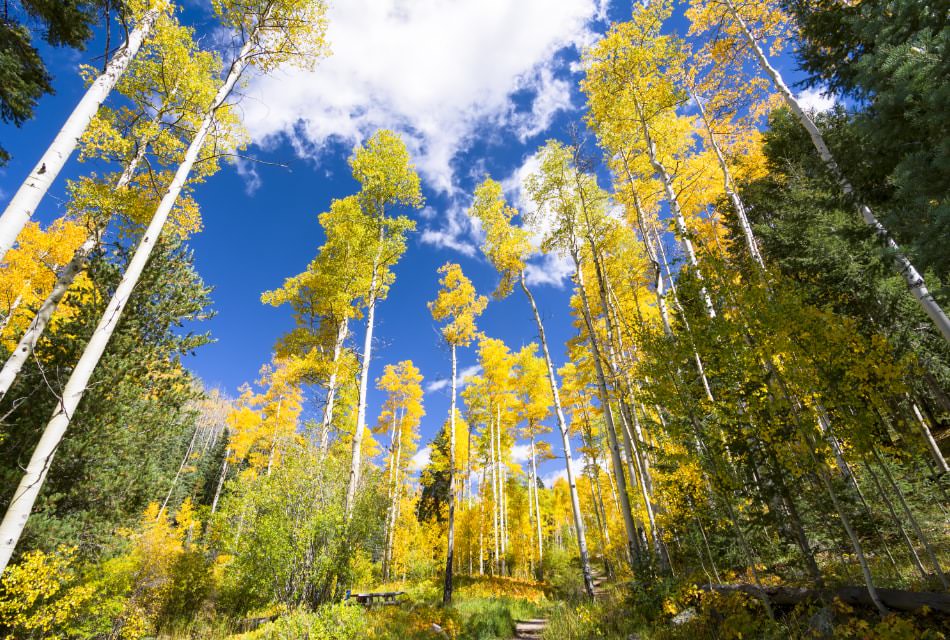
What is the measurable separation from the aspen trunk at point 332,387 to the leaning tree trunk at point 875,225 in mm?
9138

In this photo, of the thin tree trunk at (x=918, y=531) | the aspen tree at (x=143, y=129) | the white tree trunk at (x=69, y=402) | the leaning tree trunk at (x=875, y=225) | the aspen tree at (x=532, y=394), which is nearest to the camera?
the thin tree trunk at (x=918, y=531)

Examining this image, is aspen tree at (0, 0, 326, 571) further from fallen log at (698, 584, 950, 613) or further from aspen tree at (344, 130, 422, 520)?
fallen log at (698, 584, 950, 613)

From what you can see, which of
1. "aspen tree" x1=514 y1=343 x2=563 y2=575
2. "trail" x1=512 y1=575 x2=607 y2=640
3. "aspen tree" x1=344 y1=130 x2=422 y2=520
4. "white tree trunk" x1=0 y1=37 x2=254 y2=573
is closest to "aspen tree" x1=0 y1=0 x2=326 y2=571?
"white tree trunk" x1=0 y1=37 x2=254 y2=573

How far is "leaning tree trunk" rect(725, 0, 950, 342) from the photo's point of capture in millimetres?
4285

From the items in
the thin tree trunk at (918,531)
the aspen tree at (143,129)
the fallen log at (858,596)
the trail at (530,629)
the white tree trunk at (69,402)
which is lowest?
the trail at (530,629)

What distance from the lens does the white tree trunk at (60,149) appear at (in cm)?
365

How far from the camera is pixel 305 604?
5.65 meters

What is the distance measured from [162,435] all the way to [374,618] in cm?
580

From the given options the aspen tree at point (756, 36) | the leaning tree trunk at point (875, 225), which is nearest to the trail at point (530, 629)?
the leaning tree trunk at point (875, 225)

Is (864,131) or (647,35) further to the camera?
(647,35)

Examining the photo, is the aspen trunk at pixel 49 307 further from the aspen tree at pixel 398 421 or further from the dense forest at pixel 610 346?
the aspen tree at pixel 398 421

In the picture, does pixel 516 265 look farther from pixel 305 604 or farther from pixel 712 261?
pixel 305 604

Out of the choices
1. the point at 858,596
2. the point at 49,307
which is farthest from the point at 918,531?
the point at 49,307

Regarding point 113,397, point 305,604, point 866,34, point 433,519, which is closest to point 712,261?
point 866,34
